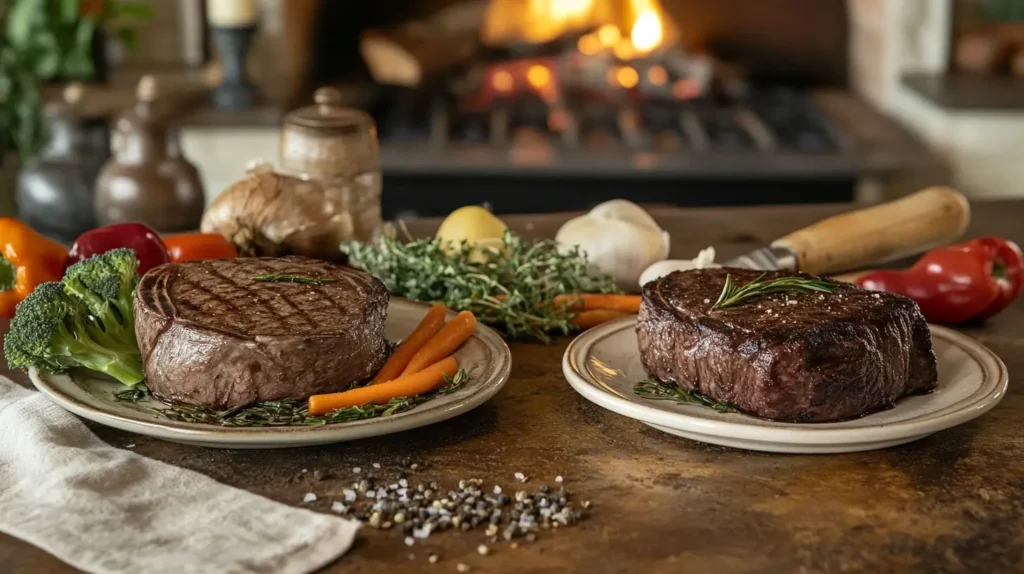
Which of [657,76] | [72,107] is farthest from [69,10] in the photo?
[657,76]

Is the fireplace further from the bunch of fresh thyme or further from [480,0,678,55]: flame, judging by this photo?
the bunch of fresh thyme

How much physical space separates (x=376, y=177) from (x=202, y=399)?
78cm

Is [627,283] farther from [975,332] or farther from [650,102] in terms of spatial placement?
[650,102]

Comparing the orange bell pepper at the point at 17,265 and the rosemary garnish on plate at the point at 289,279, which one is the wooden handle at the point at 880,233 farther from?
the orange bell pepper at the point at 17,265

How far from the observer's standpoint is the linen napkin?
1155 millimetres

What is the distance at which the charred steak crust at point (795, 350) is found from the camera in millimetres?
1407

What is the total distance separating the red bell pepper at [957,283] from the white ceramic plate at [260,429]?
0.71 meters

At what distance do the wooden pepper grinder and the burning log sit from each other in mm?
2170

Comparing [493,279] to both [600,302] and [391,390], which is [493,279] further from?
[391,390]

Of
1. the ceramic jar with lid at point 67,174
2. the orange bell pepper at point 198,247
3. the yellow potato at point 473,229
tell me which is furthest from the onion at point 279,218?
the ceramic jar with lid at point 67,174

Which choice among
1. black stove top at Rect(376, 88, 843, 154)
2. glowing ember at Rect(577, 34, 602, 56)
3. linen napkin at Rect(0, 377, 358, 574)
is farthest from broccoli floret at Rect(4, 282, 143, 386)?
glowing ember at Rect(577, 34, 602, 56)

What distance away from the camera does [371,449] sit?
4.71ft

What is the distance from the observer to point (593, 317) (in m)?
1.91

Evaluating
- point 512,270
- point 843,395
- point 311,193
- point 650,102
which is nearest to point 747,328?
point 843,395
